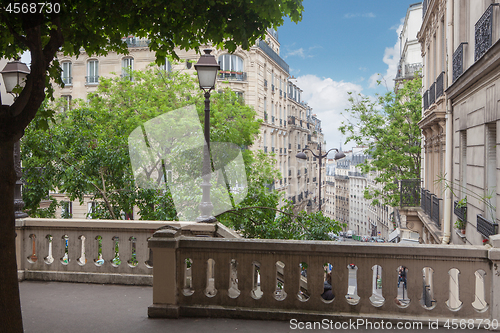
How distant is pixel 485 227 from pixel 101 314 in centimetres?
747

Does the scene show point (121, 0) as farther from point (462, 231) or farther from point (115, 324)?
point (462, 231)

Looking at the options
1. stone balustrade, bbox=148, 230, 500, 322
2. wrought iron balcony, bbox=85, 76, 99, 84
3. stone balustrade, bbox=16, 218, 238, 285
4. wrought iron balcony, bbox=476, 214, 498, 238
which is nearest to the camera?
stone balustrade, bbox=148, 230, 500, 322

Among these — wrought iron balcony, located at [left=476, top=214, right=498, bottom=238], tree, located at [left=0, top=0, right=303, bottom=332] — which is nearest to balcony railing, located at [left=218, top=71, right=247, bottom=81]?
wrought iron balcony, located at [left=476, top=214, right=498, bottom=238]

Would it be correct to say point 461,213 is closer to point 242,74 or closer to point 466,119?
point 466,119

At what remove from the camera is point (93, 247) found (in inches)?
291

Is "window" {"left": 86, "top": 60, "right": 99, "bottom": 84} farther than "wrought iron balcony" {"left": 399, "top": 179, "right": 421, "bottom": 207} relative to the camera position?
Yes

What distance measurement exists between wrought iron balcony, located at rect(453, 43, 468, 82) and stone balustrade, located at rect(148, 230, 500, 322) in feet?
25.6

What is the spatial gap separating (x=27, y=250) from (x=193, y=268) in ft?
12.8

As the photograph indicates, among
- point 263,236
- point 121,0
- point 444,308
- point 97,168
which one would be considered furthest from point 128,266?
point 97,168

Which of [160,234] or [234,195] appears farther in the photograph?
[234,195]

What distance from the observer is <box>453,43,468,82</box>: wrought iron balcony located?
36.9ft

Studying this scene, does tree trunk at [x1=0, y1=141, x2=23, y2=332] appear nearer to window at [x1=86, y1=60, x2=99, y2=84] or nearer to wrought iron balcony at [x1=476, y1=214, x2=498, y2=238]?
wrought iron balcony at [x1=476, y1=214, x2=498, y2=238]

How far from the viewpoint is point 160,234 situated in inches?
220

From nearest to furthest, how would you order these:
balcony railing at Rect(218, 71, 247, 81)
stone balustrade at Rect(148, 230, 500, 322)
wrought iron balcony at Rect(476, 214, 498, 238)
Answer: stone balustrade at Rect(148, 230, 500, 322)
wrought iron balcony at Rect(476, 214, 498, 238)
balcony railing at Rect(218, 71, 247, 81)
